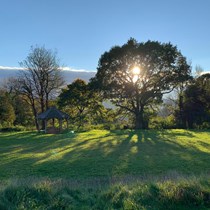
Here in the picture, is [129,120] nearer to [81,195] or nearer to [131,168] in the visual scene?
[131,168]

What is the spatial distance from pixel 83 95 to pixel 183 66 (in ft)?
40.3

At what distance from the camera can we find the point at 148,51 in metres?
31.5

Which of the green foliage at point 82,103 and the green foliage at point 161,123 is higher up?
the green foliage at point 82,103

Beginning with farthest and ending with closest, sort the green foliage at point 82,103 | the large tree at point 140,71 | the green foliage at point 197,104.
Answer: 1. the green foliage at point 82,103
2. the green foliage at point 197,104
3. the large tree at point 140,71

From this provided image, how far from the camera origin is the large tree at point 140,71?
104ft

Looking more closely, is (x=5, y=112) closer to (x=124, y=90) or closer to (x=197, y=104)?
(x=124, y=90)

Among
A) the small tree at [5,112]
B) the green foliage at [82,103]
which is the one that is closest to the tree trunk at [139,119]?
the green foliage at [82,103]

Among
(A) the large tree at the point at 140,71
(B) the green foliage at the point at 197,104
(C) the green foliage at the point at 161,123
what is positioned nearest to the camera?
A: (A) the large tree at the point at 140,71

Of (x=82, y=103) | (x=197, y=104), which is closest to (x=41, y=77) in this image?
(x=82, y=103)

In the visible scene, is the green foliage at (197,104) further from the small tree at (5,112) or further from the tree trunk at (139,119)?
the small tree at (5,112)

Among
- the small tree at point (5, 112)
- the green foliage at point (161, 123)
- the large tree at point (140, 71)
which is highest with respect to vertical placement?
the large tree at point (140, 71)

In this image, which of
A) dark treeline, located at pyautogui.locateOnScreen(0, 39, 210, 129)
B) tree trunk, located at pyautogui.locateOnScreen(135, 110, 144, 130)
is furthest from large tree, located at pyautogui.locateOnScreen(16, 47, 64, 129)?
tree trunk, located at pyautogui.locateOnScreen(135, 110, 144, 130)

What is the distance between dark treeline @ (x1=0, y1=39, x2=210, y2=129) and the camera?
105 ft

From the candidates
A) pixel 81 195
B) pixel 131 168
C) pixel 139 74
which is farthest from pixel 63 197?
pixel 139 74
